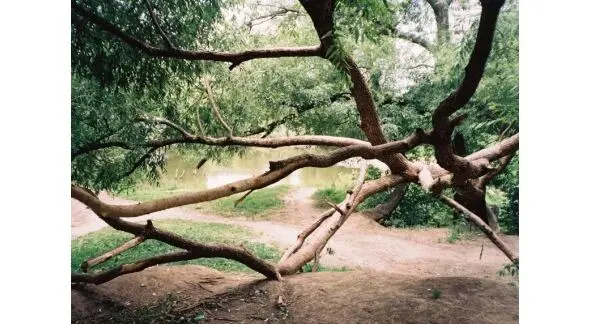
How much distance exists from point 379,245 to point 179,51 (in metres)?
3.82

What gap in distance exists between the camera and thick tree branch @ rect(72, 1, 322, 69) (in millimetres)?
2143

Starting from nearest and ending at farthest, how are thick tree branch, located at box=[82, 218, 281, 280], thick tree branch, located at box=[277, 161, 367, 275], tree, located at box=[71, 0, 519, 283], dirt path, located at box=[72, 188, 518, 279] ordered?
tree, located at box=[71, 0, 519, 283] → thick tree branch, located at box=[82, 218, 281, 280] → thick tree branch, located at box=[277, 161, 367, 275] → dirt path, located at box=[72, 188, 518, 279]

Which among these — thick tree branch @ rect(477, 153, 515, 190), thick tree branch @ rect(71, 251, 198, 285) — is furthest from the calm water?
thick tree branch @ rect(477, 153, 515, 190)

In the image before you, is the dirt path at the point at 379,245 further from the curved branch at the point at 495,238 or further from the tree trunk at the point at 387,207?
the curved branch at the point at 495,238

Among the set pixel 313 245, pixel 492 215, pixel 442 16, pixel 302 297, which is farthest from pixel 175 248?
pixel 442 16

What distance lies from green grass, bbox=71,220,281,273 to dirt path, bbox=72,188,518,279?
134 mm

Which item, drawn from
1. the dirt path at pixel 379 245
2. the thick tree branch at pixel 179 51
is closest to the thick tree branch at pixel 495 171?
the dirt path at pixel 379 245

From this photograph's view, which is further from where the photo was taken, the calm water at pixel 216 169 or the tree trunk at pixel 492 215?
the tree trunk at pixel 492 215

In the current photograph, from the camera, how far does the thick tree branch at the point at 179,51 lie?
2143mm

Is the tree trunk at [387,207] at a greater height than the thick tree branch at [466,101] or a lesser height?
lesser

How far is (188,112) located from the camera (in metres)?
3.34

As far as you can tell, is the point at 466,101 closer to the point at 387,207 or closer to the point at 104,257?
the point at 104,257

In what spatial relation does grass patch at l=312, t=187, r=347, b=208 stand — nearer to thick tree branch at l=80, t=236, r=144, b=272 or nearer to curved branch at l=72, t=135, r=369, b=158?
curved branch at l=72, t=135, r=369, b=158
